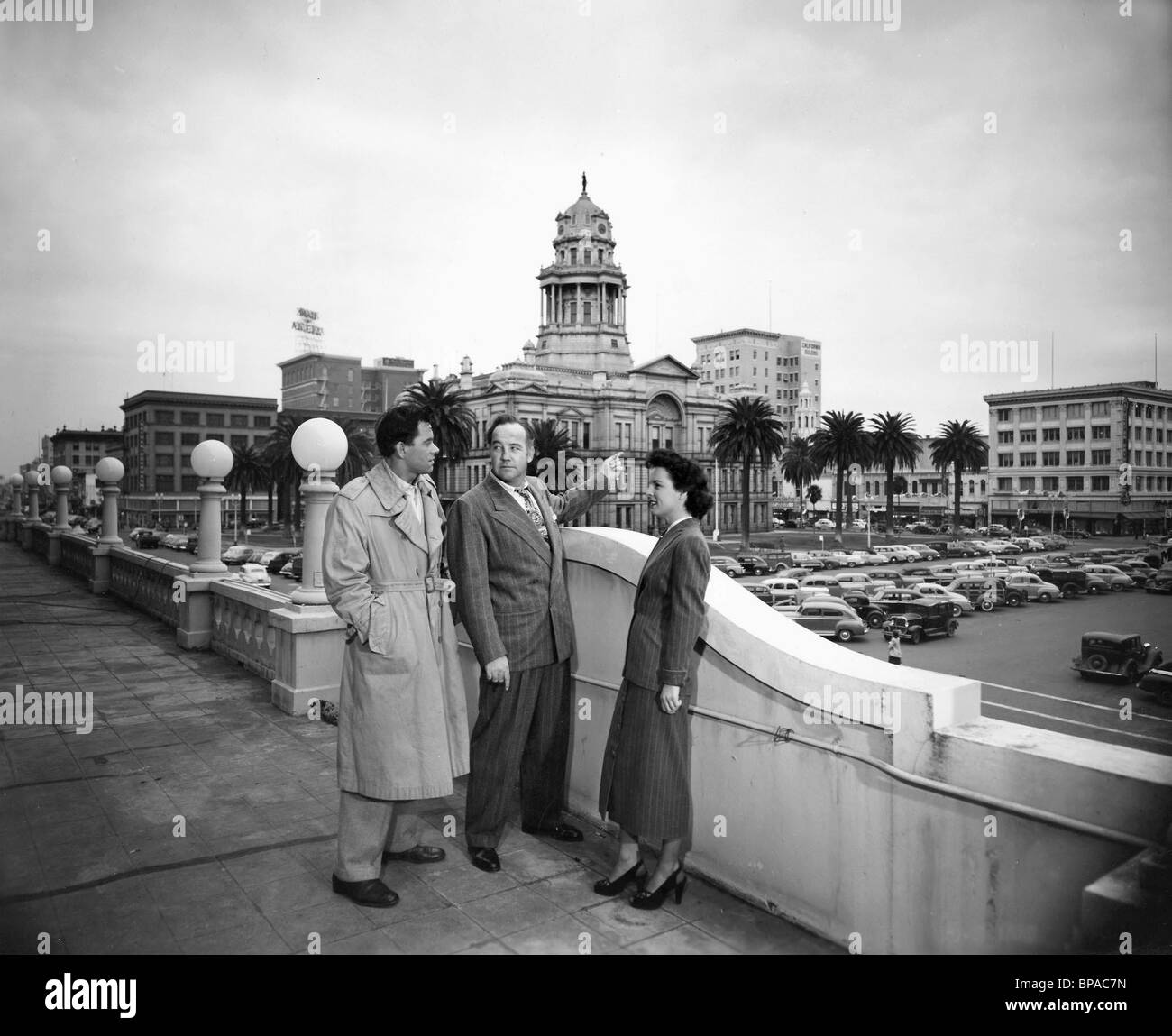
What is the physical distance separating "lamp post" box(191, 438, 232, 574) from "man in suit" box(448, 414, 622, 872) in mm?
6705

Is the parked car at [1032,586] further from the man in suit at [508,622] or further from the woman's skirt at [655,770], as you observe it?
the woman's skirt at [655,770]

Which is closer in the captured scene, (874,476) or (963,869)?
(963,869)

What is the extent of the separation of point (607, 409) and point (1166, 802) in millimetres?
87567

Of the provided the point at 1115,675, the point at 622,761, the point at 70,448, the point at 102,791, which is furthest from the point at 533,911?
the point at 70,448

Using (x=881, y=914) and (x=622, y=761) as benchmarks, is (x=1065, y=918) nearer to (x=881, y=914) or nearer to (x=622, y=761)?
(x=881, y=914)

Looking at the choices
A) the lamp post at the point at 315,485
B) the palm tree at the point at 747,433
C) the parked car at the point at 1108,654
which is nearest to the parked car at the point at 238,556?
the palm tree at the point at 747,433

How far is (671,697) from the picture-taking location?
3172 millimetres

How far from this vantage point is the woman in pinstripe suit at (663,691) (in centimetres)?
317

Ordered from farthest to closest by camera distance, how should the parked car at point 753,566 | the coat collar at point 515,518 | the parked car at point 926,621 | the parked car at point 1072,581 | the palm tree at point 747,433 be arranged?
the palm tree at point 747,433
the parked car at point 753,566
the parked car at point 926,621
the parked car at point 1072,581
the coat collar at point 515,518

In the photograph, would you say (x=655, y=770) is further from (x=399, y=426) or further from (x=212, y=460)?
(x=212, y=460)

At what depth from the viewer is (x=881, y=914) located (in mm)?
2830

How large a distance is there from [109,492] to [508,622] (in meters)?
13.4

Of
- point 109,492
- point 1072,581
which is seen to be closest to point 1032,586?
point 1072,581

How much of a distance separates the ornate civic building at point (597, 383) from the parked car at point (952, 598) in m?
57.7
